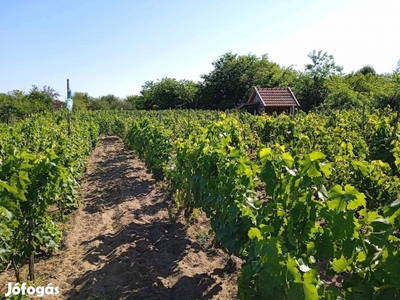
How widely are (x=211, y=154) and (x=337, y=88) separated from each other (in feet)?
85.4

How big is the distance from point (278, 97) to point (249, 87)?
37.4 feet

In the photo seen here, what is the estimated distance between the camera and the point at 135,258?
512 cm

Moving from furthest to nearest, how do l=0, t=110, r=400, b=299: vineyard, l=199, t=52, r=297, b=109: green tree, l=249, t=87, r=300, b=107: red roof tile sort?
l=199, t=52, r=297, b=109: green tree, l=249, t=87, r=300, b=107: red roof tile, l=0, t=110, r=400, b=299: vineyard

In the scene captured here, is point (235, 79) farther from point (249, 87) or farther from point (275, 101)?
point (275, 101)

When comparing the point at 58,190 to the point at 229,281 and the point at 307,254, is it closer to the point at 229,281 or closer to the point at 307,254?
the point at 229,281

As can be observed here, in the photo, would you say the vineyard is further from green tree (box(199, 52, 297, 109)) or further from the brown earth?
green tree (box(199, 52, 297, 109))

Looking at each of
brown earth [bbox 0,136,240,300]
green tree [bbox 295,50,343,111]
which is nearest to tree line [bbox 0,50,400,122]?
green tree [bbox 295,50,343,111]

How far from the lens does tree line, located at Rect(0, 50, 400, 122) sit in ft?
92.7

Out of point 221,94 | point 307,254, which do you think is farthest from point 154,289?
point 221,94

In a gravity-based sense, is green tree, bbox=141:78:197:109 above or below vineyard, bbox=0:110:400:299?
above

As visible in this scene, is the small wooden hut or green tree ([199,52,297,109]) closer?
the small wooden hut

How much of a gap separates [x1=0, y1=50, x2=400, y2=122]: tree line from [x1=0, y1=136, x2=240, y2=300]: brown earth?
20.0 m

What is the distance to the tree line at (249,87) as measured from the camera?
2827 cm

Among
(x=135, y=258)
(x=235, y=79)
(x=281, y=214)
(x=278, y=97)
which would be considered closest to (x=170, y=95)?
(x=235, y=79)
